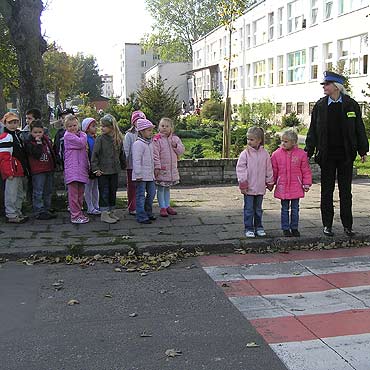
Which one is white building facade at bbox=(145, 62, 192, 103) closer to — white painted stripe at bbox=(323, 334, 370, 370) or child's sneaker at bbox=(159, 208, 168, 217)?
child's sneaker at bbox=(159, 208, 168, 217)

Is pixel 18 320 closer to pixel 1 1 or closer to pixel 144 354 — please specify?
pixel 144 354

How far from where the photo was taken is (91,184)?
8875mm

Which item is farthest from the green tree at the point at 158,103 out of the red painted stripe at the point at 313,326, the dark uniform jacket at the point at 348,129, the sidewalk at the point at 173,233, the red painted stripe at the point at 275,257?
the red painted stripe at the point at 313,326

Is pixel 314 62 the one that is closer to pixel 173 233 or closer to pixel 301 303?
pixel 173 233

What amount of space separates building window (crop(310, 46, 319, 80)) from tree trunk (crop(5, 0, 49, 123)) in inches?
1062

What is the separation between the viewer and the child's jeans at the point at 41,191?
8.34 m

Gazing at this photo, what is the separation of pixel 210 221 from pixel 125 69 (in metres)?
103

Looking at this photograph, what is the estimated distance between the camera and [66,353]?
4.04 metres

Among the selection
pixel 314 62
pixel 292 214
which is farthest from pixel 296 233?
pixel 314 62

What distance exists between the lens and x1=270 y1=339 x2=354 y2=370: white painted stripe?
379 centimetres

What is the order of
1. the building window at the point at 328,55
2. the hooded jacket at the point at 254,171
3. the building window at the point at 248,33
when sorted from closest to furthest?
1. the hooded jacket at the point at 254,171
2. the building window at the point at 328,55
3. the building window at the point at 248,33

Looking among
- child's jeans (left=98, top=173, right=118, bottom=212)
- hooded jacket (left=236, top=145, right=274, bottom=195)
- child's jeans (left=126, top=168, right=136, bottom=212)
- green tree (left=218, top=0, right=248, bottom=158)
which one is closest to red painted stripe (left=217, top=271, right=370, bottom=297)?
hooded jacket (left=236, top=145, right=274, bottom=195)

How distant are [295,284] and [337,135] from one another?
249cm

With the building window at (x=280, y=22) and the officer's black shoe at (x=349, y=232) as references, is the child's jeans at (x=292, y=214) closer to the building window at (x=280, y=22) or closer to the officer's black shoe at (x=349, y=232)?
the officer's black shoe at (x=349, y=232)
